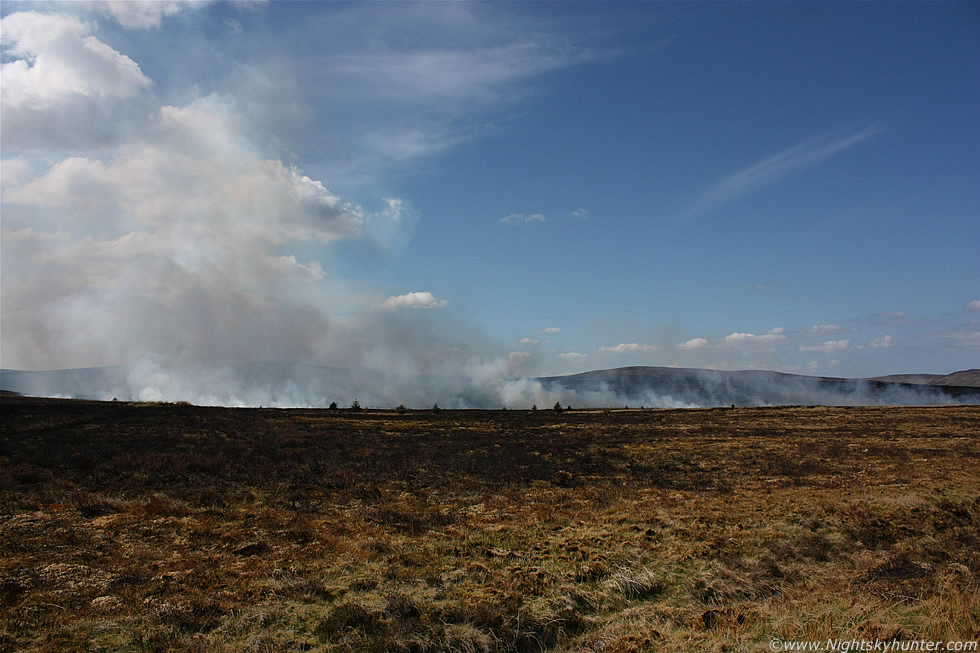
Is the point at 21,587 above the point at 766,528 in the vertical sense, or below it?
above

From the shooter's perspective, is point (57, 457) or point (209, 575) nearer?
Result: point (209, 575)

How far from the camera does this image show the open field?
8.70 m

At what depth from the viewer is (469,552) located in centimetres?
1330

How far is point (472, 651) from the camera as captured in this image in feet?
27.5

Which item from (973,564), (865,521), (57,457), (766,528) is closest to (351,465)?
(57,457)

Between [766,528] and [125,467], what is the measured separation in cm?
2777

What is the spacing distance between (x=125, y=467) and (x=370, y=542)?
56.6 feet

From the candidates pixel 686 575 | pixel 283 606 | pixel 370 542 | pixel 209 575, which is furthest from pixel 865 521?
pixel 209 575

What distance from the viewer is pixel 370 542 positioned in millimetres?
14000

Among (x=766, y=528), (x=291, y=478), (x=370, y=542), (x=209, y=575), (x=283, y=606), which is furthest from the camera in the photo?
(x=291, y=478)

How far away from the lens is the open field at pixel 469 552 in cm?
870

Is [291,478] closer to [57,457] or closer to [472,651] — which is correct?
[57,457]

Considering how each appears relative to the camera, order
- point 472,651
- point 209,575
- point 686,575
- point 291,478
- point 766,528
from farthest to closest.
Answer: point 291,478 → point 766,528 → point 686,575 → point 209,575 → point 472,651

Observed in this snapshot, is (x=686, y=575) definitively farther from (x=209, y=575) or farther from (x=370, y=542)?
(x=209, y=575)
